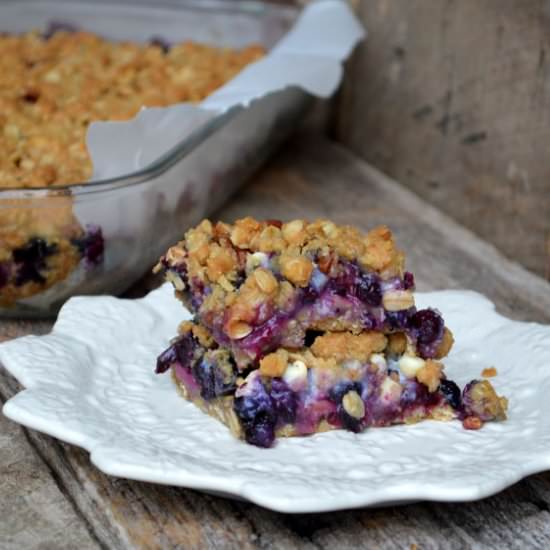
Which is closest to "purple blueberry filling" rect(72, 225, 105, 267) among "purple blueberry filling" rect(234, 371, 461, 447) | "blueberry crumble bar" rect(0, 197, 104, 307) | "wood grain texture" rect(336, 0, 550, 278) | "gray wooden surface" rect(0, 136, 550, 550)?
"blueberry crumble bar" rect(0, 197, 104, 307)

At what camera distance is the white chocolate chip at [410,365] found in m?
1.07

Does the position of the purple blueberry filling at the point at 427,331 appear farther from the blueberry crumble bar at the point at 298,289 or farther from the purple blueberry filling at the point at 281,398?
the purple blueberry filling at the point at 281,398

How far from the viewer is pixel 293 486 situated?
904 millimetres

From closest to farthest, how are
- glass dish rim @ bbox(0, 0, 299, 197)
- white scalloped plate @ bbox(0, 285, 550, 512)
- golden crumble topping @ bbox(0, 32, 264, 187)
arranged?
1. white scalloped plate @ bbox(0, 285, 550, 512)
2. glass dish rim @ bbox(0, 0, 299, 197)
3. golden crumble topping @ bbox(0, 32, 264, 187)

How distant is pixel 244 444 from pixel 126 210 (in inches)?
20.9

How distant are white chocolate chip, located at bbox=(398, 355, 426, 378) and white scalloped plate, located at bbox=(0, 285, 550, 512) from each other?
0.05 meters

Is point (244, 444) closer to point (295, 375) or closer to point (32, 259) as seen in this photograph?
point (295, 375)

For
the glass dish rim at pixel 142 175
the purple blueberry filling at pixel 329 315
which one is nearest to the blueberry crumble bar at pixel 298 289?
the purple blueberry filling at pixel 329 315

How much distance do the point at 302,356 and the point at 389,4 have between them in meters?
1.36

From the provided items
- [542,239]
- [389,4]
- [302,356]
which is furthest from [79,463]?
[389,4]

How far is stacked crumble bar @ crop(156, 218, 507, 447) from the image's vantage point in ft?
3.37

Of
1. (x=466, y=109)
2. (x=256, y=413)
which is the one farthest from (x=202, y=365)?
(x=466, y=109)

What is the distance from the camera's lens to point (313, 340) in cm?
108

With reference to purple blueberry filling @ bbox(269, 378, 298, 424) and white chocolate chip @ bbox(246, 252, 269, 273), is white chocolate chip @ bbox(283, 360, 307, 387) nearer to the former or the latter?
purple blueberry filling @ bbox(269, 378, 298, 424)
